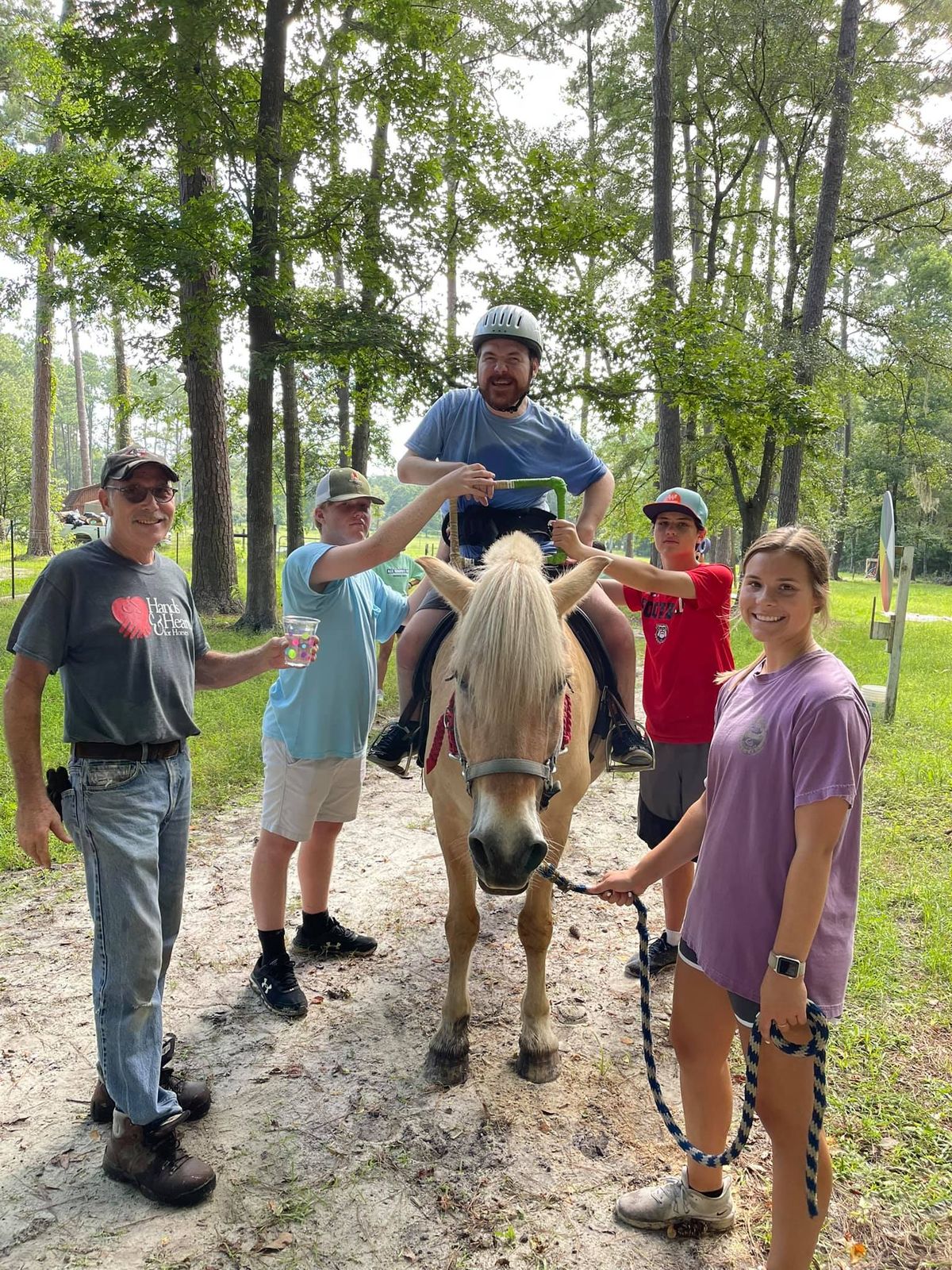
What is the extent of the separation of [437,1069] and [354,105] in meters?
15.8

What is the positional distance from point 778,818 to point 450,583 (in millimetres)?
1451

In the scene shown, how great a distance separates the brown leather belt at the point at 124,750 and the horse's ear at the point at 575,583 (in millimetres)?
1621

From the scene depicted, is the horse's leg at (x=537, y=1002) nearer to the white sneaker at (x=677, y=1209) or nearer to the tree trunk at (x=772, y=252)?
the white sneaker at (x=677, y=1209)

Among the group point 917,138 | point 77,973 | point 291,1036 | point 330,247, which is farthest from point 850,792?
point 917,138

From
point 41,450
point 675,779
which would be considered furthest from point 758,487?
point 41,450

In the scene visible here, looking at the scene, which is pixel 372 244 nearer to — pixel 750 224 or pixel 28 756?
pixel 28 756

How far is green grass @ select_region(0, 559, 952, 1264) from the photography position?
2.76 m

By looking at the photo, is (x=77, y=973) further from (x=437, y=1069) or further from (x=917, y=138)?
(x=917, y=138)

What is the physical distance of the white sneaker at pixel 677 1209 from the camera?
8.00 feet

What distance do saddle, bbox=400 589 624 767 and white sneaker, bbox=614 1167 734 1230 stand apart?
194 cm

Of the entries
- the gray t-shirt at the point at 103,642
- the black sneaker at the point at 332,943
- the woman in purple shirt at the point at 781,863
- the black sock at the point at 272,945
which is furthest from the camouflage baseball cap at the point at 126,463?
the black sneaker at the point at 332,943

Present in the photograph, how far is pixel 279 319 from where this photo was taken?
12.6 m

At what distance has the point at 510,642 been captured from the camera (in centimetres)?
246

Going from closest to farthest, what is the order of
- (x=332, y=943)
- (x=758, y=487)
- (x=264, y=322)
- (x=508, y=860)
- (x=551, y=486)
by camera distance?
(x=508, y=860), (x=551, y=486), (x=332, y=943), (x=264, y=322), (x=758, y=487)
